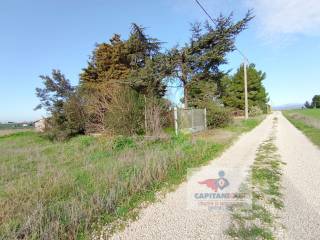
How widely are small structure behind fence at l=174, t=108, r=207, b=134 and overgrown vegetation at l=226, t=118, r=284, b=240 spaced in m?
9.02

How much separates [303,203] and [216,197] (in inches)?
57.3

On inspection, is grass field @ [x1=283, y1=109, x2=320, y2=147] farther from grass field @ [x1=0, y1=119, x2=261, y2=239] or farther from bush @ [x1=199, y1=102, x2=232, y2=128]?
grass field @ [x1=0, y1=119, x2=261, y2=239]

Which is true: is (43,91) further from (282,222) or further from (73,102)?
(282,222)

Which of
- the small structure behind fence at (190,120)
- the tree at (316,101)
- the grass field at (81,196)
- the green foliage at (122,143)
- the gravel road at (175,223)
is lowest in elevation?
the gravel road at (175,223)

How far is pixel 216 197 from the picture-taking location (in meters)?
5.16

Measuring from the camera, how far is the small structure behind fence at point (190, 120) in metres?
15.9

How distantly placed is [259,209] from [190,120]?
13.2 meters

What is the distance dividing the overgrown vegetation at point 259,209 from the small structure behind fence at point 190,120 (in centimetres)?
902

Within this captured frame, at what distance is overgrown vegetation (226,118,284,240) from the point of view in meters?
3.64

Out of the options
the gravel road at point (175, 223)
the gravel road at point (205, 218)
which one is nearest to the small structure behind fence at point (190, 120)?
the gravel road at point (205, 218)

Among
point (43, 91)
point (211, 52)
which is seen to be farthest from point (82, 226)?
point (43, 91)

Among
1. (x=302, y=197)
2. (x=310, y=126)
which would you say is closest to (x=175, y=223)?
(x=302, y=197)

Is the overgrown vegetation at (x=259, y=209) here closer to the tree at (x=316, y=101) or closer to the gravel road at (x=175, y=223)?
the gravel road at (x=175, y=223)

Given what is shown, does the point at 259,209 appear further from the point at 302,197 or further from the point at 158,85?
the point at 158,85
